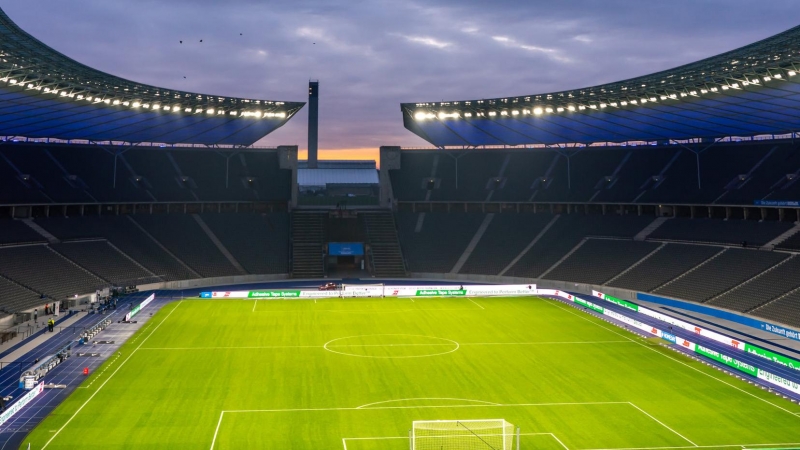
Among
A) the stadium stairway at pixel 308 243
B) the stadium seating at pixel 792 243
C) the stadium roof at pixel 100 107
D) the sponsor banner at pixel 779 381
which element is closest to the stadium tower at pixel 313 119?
the stadium roof at pixel 100 107

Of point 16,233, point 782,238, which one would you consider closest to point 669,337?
point 782,238

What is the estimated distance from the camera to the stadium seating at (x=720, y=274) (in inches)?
1993

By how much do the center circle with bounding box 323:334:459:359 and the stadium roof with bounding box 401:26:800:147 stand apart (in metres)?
29.2

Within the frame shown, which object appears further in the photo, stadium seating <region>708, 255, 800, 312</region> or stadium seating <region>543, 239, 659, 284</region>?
stadium seating <region>543, 239, 659, 284</region>

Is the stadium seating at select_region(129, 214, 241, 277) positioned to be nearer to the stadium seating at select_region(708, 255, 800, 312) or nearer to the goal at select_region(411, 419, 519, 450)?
the stadium seating at select_region(708, 255, 800, 312)

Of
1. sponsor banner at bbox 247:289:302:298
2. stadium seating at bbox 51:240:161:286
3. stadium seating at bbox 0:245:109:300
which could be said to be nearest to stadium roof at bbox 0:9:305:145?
stadium seating at bbox 51:240:161:286

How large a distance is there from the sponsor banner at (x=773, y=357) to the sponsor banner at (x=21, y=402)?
35492 millimetres

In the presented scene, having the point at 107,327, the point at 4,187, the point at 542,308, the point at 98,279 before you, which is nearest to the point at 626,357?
the point at 542,308

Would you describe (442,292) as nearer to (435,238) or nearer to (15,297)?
(435,238)

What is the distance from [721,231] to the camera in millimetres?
59281

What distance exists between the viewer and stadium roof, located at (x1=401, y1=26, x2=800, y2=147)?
47281 millimetres

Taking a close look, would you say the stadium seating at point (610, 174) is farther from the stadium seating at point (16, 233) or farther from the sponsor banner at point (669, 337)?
the stadium seating at point (16, 233)

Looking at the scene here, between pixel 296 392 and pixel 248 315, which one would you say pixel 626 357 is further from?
pixel 248 315

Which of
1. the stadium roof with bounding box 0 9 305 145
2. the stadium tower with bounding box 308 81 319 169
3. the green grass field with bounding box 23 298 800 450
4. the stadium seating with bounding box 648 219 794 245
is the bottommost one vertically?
the green grass field with bounding box 23 298 800 450
